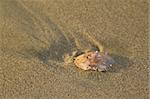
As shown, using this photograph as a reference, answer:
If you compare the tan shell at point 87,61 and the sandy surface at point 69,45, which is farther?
the tan shell at point 87,61

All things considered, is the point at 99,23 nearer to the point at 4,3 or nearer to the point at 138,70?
the point at 138,70

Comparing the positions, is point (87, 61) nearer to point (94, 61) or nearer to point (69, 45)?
point (94, 61)

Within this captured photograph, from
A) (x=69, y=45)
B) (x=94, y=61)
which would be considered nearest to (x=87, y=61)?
(x=94, y=61)

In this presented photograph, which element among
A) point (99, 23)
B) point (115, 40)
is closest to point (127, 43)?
point (115, 40)

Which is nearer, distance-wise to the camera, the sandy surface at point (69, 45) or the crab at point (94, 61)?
the sandy surface at point (69, 45)

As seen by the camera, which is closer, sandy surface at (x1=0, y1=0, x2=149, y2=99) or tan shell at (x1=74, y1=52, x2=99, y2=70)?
sandy surface at (x1=0, y1=0, x2=149, y2=99)
